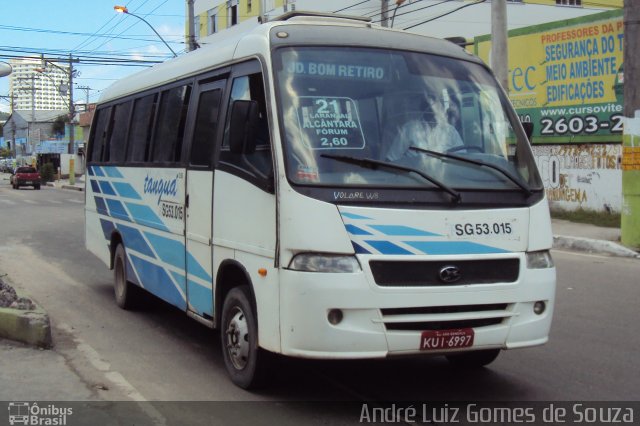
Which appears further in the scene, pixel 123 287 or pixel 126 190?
pixel 123 287

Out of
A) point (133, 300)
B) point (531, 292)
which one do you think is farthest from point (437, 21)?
point (531, 292)

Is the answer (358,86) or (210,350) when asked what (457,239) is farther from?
(210,350)

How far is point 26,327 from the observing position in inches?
271

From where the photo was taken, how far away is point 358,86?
5473 mm

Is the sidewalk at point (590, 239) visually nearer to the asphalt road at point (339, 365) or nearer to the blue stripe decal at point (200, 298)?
the asphalt road at point (339, 365)

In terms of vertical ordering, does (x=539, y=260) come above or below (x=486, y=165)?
below

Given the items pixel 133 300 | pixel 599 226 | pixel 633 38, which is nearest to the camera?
pixel 133 300

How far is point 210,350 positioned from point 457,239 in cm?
308

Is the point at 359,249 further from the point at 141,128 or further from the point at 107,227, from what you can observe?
the point at 107,227

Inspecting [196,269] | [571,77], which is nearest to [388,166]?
[196,269]

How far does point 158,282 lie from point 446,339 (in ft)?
12.0

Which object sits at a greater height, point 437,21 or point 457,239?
point 437,21

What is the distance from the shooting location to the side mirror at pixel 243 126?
533 cm

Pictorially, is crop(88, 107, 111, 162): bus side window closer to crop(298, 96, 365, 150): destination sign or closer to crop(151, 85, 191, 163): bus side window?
crop(151, 85, 191, 163): bus side window
